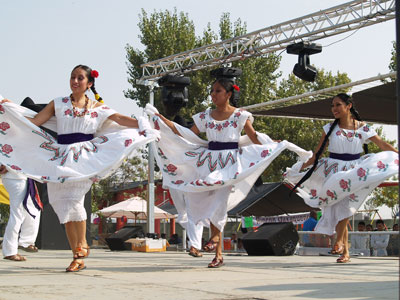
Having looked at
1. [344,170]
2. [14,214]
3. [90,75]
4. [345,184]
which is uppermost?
[90,75]

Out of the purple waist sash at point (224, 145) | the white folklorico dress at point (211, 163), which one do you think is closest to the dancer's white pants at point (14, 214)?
the white folklorico dress at point (211, 163)

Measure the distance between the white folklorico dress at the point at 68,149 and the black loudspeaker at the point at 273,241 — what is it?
11.7 feet

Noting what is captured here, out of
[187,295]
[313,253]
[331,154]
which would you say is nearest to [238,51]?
[313,253]

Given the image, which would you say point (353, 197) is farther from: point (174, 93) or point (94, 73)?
point (174, 93)

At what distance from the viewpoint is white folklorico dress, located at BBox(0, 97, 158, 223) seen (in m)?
4.96

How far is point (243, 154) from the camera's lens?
5.84m

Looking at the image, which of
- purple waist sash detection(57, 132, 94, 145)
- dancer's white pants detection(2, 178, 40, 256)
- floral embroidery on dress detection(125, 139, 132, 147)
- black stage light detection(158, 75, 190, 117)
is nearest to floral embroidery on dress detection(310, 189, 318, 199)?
floral embroidery on dress detection(125, 139, 132, 147)

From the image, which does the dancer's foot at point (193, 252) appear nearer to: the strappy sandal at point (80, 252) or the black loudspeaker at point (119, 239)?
the strappy sandal at point (80, 252)

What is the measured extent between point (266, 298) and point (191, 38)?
3128 centimetres

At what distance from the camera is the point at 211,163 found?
5820mm

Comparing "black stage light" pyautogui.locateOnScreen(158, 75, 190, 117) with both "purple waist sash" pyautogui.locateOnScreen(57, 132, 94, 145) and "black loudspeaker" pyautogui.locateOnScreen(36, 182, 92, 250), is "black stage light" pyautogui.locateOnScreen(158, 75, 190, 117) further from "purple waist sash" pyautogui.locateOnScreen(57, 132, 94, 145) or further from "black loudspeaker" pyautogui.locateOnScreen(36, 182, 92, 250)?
"purple waist sash" pyautogui.locateOnScreen(57, 132, 94, 145)

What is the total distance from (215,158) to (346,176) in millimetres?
1395

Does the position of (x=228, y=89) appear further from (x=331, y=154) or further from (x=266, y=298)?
(x=266, y=298)

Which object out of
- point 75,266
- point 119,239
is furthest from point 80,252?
point 119,239
